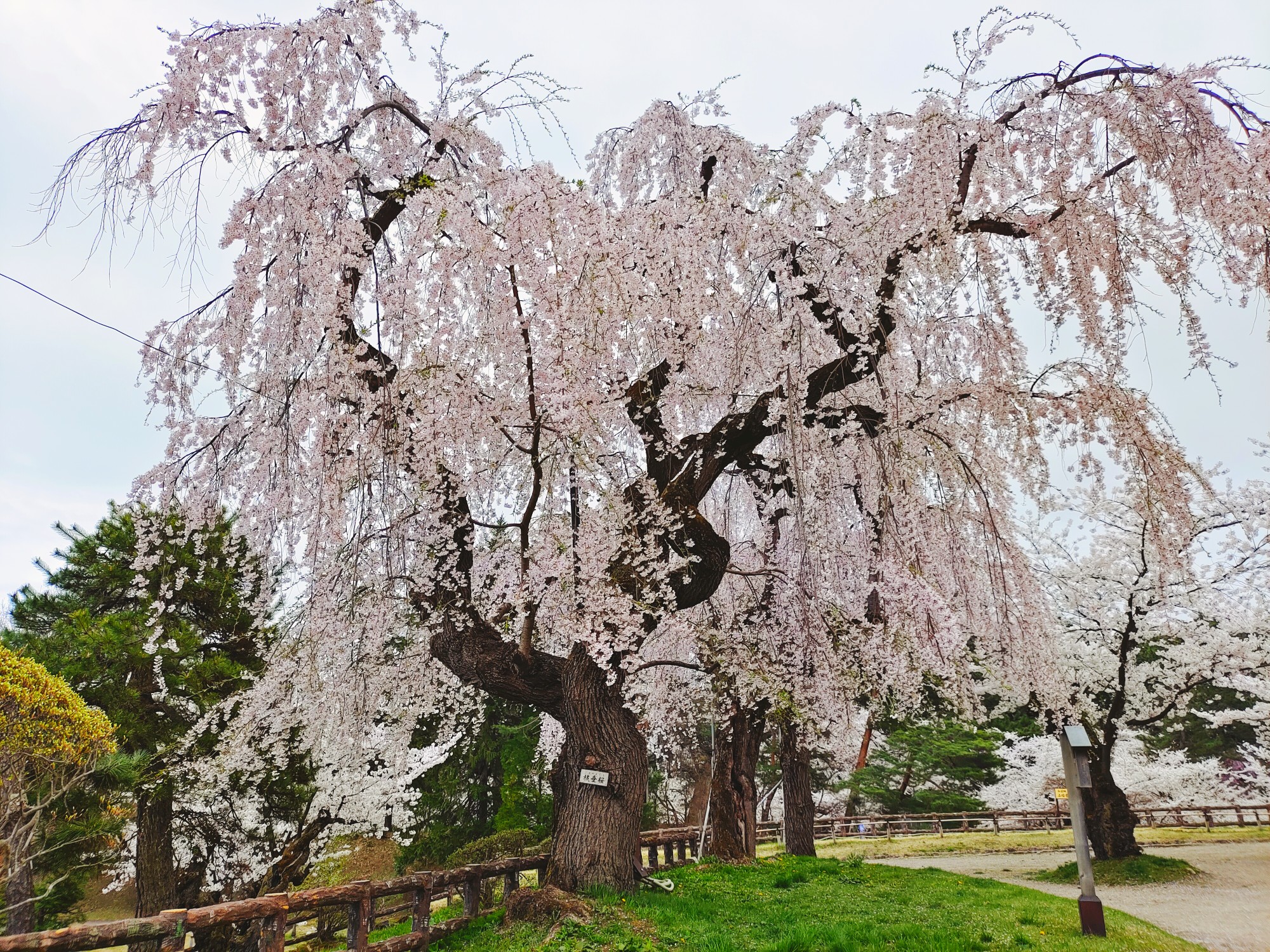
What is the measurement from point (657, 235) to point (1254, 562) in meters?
13.2

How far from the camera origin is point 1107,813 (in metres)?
12.8

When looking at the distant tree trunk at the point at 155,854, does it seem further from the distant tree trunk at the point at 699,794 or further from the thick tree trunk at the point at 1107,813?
the thick tree trunk at the point at 1107,813

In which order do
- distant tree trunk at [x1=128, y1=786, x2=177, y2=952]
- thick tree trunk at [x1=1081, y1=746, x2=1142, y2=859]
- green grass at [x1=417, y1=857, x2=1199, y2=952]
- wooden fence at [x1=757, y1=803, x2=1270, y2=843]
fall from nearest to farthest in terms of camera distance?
green grass at [x1=417, y1=857, x2=1199, y2=952]
distant tree trunk at [x1=128, y1=786, x2=177, y2=952]
thick tree trunk at [x1=1081, y1=746, x2=1142, y2=859]
wooden fence at [x1=757, y1=803, x2=1270, y2=843]

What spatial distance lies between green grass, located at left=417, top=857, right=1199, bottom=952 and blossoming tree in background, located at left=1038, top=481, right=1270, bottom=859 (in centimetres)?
547

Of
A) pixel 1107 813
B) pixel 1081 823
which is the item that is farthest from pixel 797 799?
pixel 1081 823

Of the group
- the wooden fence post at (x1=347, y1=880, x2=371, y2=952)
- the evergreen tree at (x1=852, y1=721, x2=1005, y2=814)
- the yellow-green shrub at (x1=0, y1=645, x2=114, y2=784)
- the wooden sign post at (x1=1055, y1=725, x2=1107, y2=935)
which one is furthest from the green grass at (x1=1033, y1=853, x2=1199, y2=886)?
the yellow-green shrub at (x1=0, y1=645, x2=114, y2=784)

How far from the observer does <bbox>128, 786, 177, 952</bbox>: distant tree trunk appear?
972 cm

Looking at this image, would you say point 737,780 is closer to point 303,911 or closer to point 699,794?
point 303,911

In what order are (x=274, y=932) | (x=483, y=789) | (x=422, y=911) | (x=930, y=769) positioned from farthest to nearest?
(x=930, y=769), (x=483, y=789), (x=422, y=911), (x=274, y=932)

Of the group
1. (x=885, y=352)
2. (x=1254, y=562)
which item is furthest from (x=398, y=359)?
(x=1254, y=562)

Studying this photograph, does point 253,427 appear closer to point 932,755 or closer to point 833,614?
point 833,614

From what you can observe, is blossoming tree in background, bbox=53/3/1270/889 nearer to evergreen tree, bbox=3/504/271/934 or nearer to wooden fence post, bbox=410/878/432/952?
wooden fence post, bbox=410/878/432/952

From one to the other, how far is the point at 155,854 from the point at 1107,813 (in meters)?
14.9

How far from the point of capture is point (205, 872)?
11.2m
